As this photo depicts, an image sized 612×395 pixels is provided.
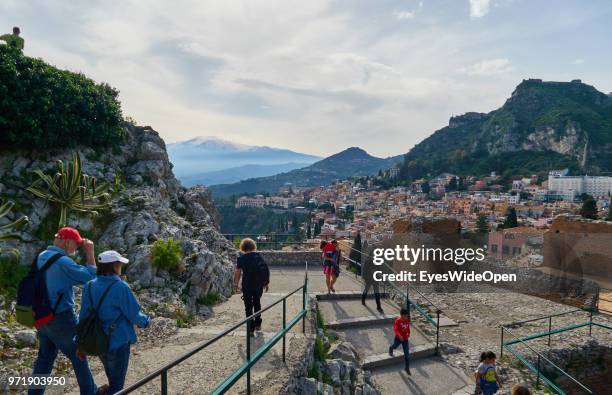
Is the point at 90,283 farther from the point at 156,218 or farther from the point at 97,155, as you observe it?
the point at 97,155

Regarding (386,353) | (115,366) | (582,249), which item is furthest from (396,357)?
(582,249)

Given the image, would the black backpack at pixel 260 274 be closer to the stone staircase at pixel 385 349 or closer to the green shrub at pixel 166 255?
the stone staircase at pixel 385 349

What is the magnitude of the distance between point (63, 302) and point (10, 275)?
13.2 feet

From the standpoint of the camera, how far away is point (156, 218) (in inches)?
354

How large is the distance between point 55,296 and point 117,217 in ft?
19.1

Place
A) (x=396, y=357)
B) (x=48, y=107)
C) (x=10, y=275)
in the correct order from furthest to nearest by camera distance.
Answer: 1. (x=48, y=107)
2. (x=396, y=357)
3. (x=10, y=275)

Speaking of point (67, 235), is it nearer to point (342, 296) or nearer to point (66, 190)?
point (66, 190)

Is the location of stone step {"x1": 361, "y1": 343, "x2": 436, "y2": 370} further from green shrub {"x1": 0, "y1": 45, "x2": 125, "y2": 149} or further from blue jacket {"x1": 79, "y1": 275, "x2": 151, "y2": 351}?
green shrub {"x1": 0, "y1": 45, "x2": 125, "y2": 149}

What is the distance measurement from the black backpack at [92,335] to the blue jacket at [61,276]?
311 mm

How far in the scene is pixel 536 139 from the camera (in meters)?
127

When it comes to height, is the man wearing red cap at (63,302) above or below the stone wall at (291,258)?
above

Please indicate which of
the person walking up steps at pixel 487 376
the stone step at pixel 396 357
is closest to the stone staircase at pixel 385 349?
the stone step at pixel 396 357

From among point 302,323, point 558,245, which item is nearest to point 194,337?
point 302,323

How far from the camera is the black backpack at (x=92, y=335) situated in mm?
3006
